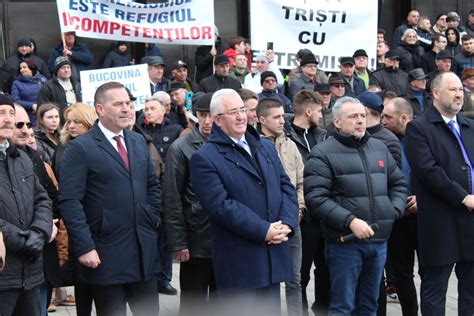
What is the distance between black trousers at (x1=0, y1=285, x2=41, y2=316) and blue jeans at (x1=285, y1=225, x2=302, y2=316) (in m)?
2.31

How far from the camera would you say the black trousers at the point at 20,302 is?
608 centimetres

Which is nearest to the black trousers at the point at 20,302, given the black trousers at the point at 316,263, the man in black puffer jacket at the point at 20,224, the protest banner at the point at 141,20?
the man in black puffer jacket at the point at 20,224

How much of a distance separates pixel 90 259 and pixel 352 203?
206cm

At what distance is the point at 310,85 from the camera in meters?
13.1

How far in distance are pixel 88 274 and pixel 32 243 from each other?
0.79 meters

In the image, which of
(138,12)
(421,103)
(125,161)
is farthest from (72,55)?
(125,161)

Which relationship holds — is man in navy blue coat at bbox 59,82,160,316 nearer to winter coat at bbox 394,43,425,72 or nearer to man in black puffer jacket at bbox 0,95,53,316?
man in black puffer jacket at bbox 0,95,53,316

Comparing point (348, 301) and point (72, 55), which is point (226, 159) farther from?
point (72, 55)

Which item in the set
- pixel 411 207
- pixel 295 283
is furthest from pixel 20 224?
pixel 411 207

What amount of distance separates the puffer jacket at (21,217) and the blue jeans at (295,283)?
7.47 ft

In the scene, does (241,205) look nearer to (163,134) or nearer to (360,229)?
(360,229)

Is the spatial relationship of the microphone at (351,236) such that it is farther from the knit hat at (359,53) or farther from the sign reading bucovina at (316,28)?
the knit hat at (359,53)

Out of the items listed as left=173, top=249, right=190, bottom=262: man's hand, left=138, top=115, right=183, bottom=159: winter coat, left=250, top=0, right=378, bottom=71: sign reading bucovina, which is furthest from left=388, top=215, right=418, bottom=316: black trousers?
left=250, top=0, right=378, bottom=71: sign reading bucovina

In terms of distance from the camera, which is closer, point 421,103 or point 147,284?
point 147,284
